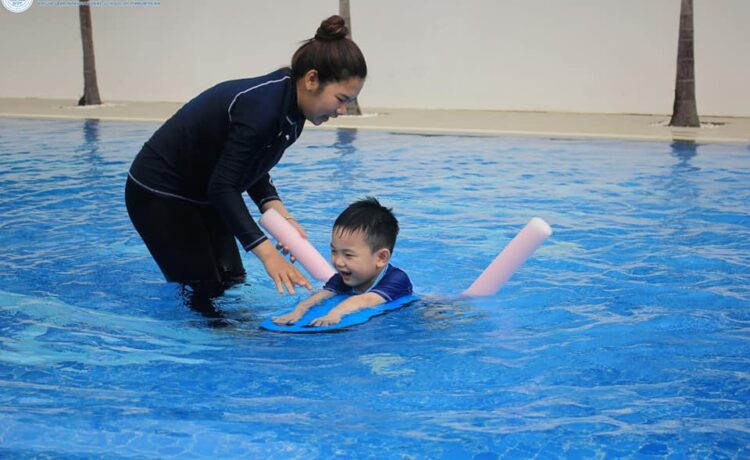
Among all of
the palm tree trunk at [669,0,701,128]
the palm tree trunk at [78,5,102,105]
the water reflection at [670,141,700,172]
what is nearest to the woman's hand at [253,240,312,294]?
the water reflection at [670,141,700,172]

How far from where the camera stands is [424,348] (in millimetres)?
4133

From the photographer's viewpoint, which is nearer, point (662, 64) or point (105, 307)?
point (105, 307)

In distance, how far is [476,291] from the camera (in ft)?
15.9

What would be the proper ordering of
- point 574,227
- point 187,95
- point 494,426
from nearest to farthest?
1. point 494,426
2. point 574,227
3. point 187,95

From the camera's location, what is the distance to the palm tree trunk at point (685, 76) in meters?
14.0

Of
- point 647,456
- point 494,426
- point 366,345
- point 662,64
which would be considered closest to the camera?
point 647,456

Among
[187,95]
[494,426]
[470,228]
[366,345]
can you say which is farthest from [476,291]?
[187,95]

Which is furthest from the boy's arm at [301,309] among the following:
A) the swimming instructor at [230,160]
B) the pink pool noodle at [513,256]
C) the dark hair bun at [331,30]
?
the dark hair bun at [331,30]

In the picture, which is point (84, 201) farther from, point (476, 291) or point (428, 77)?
point (428, 77)

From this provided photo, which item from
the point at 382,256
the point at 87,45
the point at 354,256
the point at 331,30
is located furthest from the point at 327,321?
the point at 87,45

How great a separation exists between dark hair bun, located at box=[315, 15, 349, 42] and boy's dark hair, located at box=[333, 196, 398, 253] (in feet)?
2.81

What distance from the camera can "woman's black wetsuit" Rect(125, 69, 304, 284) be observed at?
397 centimetres

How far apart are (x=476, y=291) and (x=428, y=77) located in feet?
46.6

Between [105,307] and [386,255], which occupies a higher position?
[386,255]
